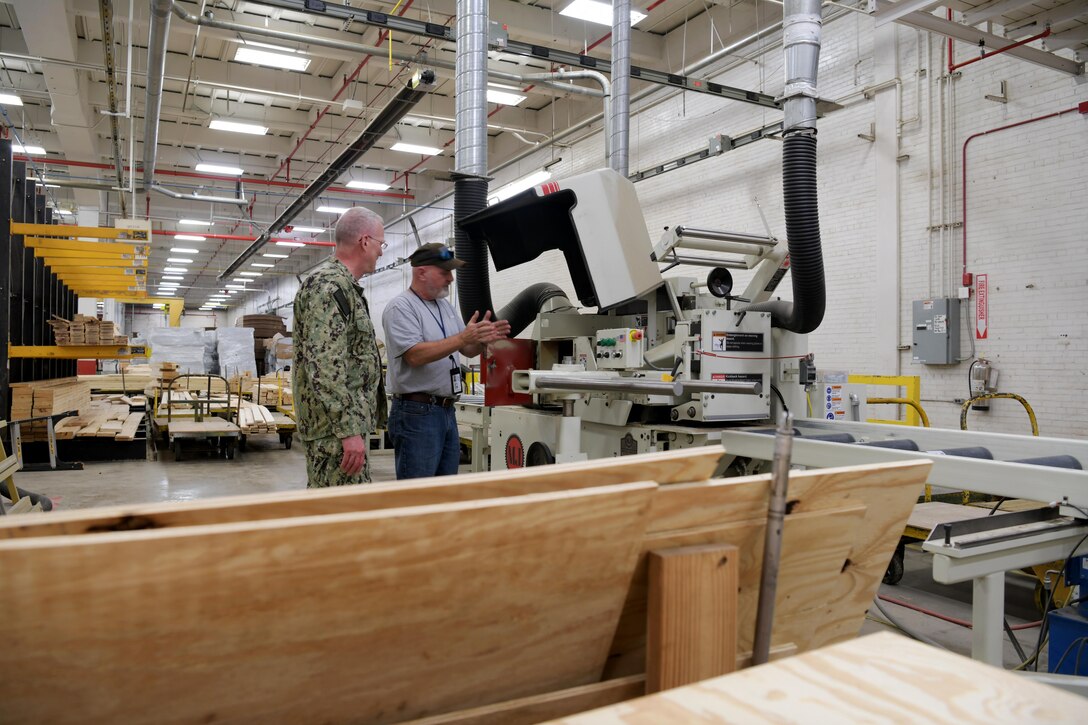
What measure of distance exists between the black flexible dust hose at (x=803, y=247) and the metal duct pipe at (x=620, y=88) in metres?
2.67

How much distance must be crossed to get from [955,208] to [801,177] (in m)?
3.64

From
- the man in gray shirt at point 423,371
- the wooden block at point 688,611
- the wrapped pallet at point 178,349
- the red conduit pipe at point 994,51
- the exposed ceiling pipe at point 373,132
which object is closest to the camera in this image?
the wooden block at point 688,611

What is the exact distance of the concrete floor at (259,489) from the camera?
133 inches

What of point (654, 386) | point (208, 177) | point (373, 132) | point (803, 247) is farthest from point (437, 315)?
point (208, 177)

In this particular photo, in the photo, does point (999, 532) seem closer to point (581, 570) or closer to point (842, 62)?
point (581, 570)

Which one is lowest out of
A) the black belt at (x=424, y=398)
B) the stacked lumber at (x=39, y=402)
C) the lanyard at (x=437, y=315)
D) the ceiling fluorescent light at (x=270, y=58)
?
the stacked lumber at (x=39, y=402)

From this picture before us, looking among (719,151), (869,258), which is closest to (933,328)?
(869,258)

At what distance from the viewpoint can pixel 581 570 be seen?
32.5 inches

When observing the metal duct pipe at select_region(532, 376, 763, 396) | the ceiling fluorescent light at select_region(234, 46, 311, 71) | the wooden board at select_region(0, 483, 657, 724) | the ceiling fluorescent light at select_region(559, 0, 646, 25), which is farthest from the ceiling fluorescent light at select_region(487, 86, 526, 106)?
the wooden board at select_region(0, 483, 657, 724)

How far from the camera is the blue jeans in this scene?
10.1 feet

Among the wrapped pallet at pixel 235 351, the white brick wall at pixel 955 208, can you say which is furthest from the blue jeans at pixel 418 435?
the wrapped pallet at pixel 235 351

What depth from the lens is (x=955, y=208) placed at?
632 cm

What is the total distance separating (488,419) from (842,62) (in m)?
5.47

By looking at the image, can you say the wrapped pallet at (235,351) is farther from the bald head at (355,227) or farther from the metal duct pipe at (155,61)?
the bald head at (355,227)
